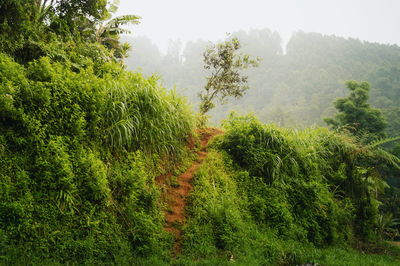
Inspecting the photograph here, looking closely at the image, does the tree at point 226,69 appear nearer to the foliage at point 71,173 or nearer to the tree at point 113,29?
the tree at point 113,29

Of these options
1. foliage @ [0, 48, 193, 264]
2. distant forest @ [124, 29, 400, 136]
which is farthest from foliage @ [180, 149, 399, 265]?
distant forest @ [124, 29, 400, 136]

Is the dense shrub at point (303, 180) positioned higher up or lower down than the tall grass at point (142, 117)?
lower down

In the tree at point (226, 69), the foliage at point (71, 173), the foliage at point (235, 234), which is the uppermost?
the tree at point (226, 69)

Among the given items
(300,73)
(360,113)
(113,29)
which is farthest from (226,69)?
(300,73)

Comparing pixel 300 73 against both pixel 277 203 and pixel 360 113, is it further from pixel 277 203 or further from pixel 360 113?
pixel 277 203

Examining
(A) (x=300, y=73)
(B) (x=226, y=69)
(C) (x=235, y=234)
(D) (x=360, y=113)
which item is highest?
(A) (x=300, y=73)

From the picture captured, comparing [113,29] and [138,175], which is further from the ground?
[113,29]

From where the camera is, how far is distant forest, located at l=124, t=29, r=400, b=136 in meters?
40.9

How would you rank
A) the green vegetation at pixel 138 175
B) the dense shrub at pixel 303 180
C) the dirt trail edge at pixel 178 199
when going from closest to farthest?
the green vegetation at pixel 138 175, the dirt trail edge at pixel 178 199, the dense shrub at pixel 303 180

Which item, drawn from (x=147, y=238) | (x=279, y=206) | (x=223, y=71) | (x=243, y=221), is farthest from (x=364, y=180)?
(x=223, y=71)

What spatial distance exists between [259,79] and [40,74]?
196ft

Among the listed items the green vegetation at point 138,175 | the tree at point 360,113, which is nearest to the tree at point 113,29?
the green vegetation at point 138,175

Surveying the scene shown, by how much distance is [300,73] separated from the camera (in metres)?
59.1

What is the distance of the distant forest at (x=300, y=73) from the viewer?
4094 cm
